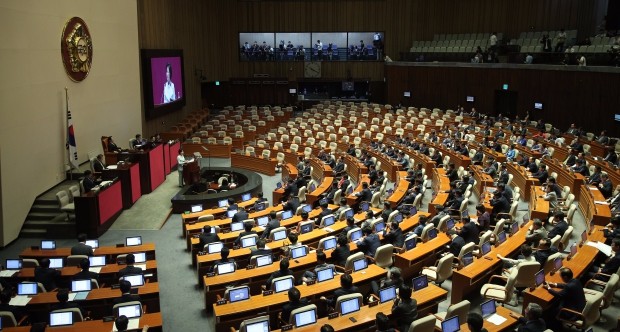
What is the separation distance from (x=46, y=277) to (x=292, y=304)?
16.2 ft

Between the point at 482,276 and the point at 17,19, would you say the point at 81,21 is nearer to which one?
the point at 17,19

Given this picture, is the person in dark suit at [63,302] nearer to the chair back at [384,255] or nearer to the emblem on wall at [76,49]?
the chair back at [384,255]

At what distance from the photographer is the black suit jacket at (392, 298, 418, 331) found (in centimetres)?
785

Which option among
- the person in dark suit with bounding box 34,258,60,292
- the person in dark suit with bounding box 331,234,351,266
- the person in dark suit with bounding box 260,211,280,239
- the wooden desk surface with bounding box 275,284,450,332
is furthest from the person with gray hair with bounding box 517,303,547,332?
the person in dark suit with bounding box 34,258,60,292

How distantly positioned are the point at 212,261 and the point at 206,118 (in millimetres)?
22816

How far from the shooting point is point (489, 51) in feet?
97.4

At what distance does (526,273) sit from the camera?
9.13 meters

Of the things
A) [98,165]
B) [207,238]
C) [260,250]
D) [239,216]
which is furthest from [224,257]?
[98,165]

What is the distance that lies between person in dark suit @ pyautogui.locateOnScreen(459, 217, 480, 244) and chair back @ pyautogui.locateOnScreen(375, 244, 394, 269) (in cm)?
164

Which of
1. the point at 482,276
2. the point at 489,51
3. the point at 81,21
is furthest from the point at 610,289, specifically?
the point at 489,51

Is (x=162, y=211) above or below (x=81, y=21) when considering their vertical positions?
below

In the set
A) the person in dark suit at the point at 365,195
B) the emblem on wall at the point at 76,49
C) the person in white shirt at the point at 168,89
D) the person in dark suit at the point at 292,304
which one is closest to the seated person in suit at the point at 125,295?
the person in dark suit at the point at 292,304

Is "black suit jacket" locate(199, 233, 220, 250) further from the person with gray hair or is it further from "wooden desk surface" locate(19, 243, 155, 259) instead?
the person with gray hair

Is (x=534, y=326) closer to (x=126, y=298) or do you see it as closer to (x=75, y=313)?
(x=126, y=298)
